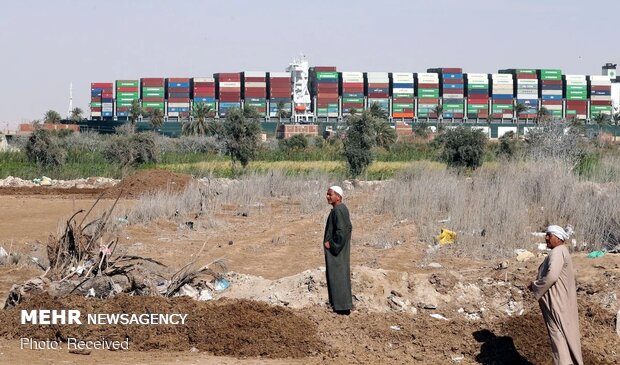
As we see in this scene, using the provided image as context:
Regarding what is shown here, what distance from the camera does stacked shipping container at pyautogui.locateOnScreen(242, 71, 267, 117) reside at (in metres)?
119

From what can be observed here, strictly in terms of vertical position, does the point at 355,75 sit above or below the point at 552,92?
above

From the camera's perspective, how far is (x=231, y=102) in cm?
11912

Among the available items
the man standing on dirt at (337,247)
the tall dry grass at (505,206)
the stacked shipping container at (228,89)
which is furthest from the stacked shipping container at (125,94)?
the man standing on dirt at (337,247)

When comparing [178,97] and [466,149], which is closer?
[466,149]

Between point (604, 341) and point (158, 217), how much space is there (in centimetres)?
1183

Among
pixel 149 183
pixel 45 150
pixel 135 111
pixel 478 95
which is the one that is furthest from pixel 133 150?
pixel 478 95

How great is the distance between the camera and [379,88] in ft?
395

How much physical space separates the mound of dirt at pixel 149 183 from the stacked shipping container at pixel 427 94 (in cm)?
9537

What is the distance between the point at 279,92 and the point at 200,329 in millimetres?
113487

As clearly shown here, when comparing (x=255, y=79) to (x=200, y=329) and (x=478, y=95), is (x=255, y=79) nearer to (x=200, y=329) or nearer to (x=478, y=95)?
(x=478, y=95)

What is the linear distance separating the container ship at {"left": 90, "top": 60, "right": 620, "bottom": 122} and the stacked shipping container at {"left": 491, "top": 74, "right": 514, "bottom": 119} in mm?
132

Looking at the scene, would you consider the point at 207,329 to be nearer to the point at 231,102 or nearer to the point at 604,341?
the point at 604,341

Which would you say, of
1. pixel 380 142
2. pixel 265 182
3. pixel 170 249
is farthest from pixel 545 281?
pixel 380 142

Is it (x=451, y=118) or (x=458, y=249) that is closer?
(x=458, y=249)
